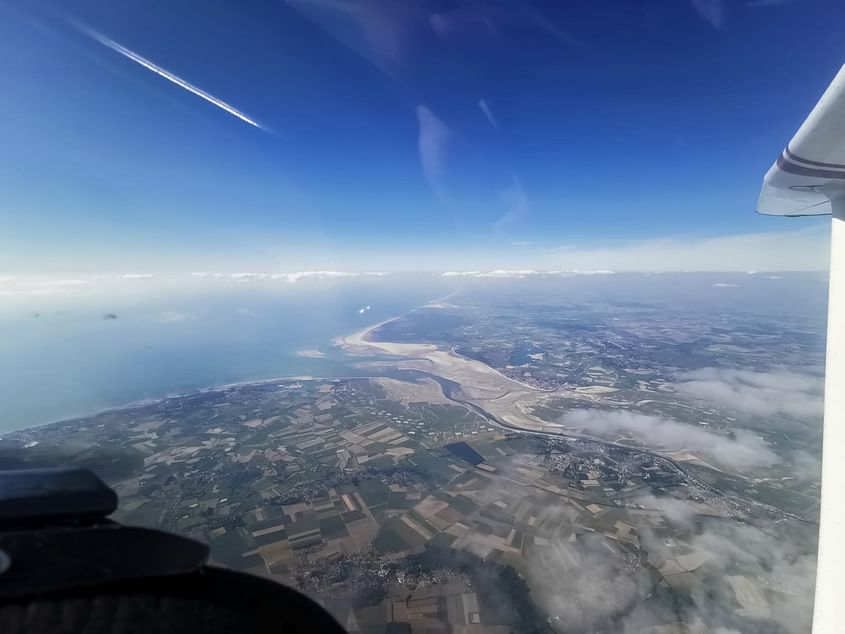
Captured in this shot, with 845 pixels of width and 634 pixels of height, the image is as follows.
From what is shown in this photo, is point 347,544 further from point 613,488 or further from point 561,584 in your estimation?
point 613,488

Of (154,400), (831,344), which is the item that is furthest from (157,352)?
(831,344)

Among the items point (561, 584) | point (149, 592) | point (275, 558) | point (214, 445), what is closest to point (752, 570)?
point (561, 584)

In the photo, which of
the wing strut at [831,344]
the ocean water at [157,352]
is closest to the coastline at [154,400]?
the ocean water at [157,352]

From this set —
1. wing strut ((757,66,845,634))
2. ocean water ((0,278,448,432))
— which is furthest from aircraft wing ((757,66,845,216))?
ocean water ((0,278,448,432))

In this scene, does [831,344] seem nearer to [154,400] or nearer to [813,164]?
[813,164]

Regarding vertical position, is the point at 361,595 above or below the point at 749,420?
above

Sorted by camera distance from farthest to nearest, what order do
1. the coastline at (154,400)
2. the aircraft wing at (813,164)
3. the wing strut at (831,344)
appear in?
the coastline at (154,400)
the wing strut at (831,344)
the aircraft wing at (813,164)

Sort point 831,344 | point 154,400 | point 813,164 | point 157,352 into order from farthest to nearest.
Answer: point 157,352
point 154,400
point 831,344
point 813,164

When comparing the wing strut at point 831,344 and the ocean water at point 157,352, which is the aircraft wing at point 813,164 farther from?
the ocean water at point 157,352
